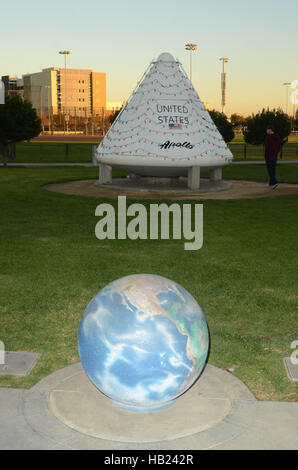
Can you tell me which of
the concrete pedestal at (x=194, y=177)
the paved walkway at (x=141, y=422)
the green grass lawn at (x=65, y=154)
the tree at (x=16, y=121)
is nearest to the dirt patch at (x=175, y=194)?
the concrete pedestal at (x=194, y=177)

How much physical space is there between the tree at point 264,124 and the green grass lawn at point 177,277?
20.8m

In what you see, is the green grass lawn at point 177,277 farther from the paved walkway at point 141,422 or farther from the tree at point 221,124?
the tree at point 221,124

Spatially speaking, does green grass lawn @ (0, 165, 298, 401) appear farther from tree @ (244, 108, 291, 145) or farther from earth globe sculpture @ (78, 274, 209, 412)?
tree @ (244, 108, 291, 145)

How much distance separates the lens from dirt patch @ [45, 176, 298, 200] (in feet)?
61.8

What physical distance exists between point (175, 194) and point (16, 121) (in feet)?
49.2

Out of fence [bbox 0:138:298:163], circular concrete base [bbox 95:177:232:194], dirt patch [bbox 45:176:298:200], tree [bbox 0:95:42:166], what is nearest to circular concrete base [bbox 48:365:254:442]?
dirt patch [bbox 45:176:298:200]

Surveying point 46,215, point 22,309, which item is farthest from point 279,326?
point 46,215

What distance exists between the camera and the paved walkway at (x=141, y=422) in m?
4.23

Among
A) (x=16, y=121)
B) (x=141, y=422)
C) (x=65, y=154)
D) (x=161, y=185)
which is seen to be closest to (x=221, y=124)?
(x=16, y=121)

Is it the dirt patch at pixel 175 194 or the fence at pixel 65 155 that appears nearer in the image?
the dirt patch at pixel 175 194

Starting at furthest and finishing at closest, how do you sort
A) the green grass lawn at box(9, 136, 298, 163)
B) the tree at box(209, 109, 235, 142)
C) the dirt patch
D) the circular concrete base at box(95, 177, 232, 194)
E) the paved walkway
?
the green grass lawn at box(9, 136, 298, 163) → the tree at box(209, 109, 235, 142) → the circular concrete base at box(95, 177, 232, 194) → the dirt patch → the paved walkway

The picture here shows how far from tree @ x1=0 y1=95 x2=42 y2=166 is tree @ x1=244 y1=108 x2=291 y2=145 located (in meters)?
15.6

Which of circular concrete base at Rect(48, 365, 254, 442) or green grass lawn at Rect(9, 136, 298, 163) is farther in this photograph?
green grass lawn at Rect(9, 136, 298, 163)

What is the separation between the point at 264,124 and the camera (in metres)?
36.0
